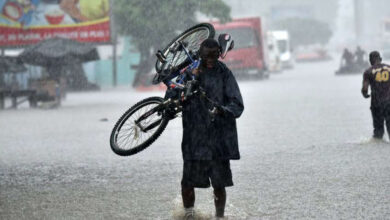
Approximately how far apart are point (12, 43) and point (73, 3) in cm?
238

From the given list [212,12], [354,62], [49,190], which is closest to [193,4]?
[212,12]

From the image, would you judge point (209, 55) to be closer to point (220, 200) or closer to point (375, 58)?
point (220, 200)

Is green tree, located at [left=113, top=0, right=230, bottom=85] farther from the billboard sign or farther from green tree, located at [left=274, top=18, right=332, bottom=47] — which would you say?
green tree, located at [left=274, top=18, right=332, bottom=47]

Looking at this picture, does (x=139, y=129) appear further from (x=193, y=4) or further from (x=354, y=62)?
(x=354, y=62)

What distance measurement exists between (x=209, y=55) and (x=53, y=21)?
79.8ft

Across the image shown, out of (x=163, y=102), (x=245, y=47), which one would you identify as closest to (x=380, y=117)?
(x=163, y=102)

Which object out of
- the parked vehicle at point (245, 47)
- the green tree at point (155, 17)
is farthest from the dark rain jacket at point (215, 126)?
the parked vehicle at point (245, 47)

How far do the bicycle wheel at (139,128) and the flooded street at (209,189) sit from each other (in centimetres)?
52

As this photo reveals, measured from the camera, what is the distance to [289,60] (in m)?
62.2

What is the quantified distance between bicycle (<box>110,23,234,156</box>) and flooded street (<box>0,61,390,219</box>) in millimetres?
575

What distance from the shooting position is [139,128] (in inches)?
336

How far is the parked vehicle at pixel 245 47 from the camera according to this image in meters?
41.2

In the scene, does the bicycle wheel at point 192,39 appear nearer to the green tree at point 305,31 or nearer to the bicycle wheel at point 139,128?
the bicycle wheel at point 139,128

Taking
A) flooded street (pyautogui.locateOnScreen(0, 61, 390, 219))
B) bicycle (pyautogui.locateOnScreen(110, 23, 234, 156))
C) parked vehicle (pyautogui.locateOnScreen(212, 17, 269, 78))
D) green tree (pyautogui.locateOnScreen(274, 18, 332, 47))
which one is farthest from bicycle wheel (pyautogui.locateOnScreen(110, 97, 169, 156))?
green tree (pyautogui.locateOnScreen(274, 18, 332, 47))
